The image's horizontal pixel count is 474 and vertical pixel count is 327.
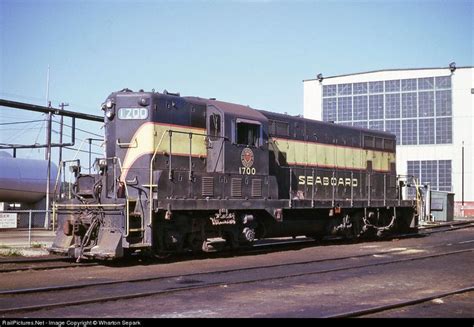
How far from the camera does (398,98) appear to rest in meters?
47.9

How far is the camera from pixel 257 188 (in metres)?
14.9

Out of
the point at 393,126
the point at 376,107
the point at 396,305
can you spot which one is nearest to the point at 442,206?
the point at 393,126

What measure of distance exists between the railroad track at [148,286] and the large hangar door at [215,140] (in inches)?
130

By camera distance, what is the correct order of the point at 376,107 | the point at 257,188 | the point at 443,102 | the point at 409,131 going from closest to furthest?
the point at 257,188 → the point at 443,102 → the point at 409,131 → the point at 376,107

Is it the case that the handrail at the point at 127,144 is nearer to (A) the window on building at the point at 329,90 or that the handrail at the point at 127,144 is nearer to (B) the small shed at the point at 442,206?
(B) the small shed at the point at 442,206

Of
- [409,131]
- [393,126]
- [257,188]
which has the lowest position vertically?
[257,188]

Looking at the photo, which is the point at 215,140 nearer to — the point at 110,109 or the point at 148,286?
the point at 110,109

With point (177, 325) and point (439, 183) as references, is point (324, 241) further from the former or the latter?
point (439, 183)

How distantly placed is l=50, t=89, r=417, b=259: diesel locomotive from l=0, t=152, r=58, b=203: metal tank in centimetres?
2090

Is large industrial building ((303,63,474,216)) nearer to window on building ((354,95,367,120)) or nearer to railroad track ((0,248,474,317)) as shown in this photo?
window on building ((354,95,367,120))

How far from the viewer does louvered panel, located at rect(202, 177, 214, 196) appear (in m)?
13.6

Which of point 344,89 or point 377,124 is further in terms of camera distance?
point 344,89

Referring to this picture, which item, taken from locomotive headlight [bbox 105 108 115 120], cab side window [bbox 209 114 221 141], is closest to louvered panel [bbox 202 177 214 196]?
cab side window [bbox 209 114 221 141]

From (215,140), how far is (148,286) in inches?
218
